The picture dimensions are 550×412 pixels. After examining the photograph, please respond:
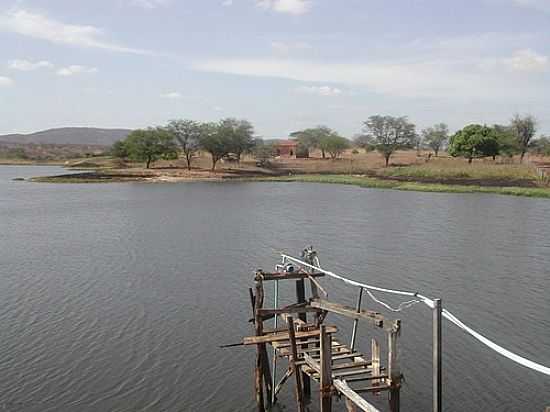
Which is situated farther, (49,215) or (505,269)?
(49,215)

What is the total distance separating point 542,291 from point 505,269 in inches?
146

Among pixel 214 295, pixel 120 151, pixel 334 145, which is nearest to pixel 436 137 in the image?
pixel 334 145

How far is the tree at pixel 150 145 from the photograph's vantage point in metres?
104

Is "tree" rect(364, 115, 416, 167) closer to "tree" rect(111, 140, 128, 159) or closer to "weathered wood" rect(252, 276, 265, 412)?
"tree" rect(111, 140, 128, 159)

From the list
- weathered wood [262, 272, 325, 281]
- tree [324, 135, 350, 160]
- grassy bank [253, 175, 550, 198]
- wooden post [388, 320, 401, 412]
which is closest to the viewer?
wooden post [388, 320, 401, 412]

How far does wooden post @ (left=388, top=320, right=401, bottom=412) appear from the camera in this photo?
940 cm

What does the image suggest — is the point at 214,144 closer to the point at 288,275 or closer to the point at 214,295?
the point at 214,295

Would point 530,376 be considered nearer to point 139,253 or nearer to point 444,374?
point 444,374

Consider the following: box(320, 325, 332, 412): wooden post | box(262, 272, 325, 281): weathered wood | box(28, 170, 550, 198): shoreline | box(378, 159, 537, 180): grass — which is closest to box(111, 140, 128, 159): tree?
box(28, 170, 550, 198): shoreline

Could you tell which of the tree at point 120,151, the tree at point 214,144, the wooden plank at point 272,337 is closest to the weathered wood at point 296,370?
the wooden plank at point 272,337

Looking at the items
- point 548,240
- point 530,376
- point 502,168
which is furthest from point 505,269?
point 502,168

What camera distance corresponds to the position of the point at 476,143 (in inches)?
3597

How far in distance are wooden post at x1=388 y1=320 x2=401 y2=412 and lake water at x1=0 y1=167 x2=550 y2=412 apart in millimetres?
2361

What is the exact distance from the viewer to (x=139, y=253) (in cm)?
2819
